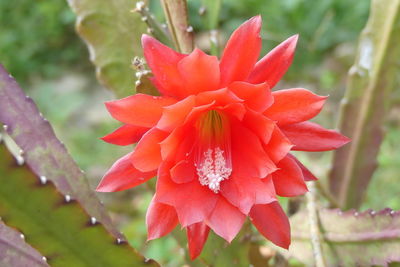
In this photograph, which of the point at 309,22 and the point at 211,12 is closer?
the point at 211,12

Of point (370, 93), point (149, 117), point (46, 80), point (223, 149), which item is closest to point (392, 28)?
point (370, 93)

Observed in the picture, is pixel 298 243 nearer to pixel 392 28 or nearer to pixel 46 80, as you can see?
pixel 392 28

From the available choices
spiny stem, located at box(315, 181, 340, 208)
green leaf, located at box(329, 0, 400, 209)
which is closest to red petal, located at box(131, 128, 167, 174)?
spiny stem, located at box(315, 181, 340, 208)

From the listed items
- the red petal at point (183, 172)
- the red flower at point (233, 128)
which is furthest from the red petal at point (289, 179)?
the red petal at point (183, 172)

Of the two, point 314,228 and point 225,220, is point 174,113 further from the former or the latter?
point 314,228

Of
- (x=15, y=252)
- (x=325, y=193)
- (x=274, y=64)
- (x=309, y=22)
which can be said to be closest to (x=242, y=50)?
(x=274, y=64)

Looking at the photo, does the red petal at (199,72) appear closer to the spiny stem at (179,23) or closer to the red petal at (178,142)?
the red petal at (178,142)

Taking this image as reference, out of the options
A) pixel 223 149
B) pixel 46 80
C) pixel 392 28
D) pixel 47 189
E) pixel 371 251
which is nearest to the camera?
pixel 47 189
